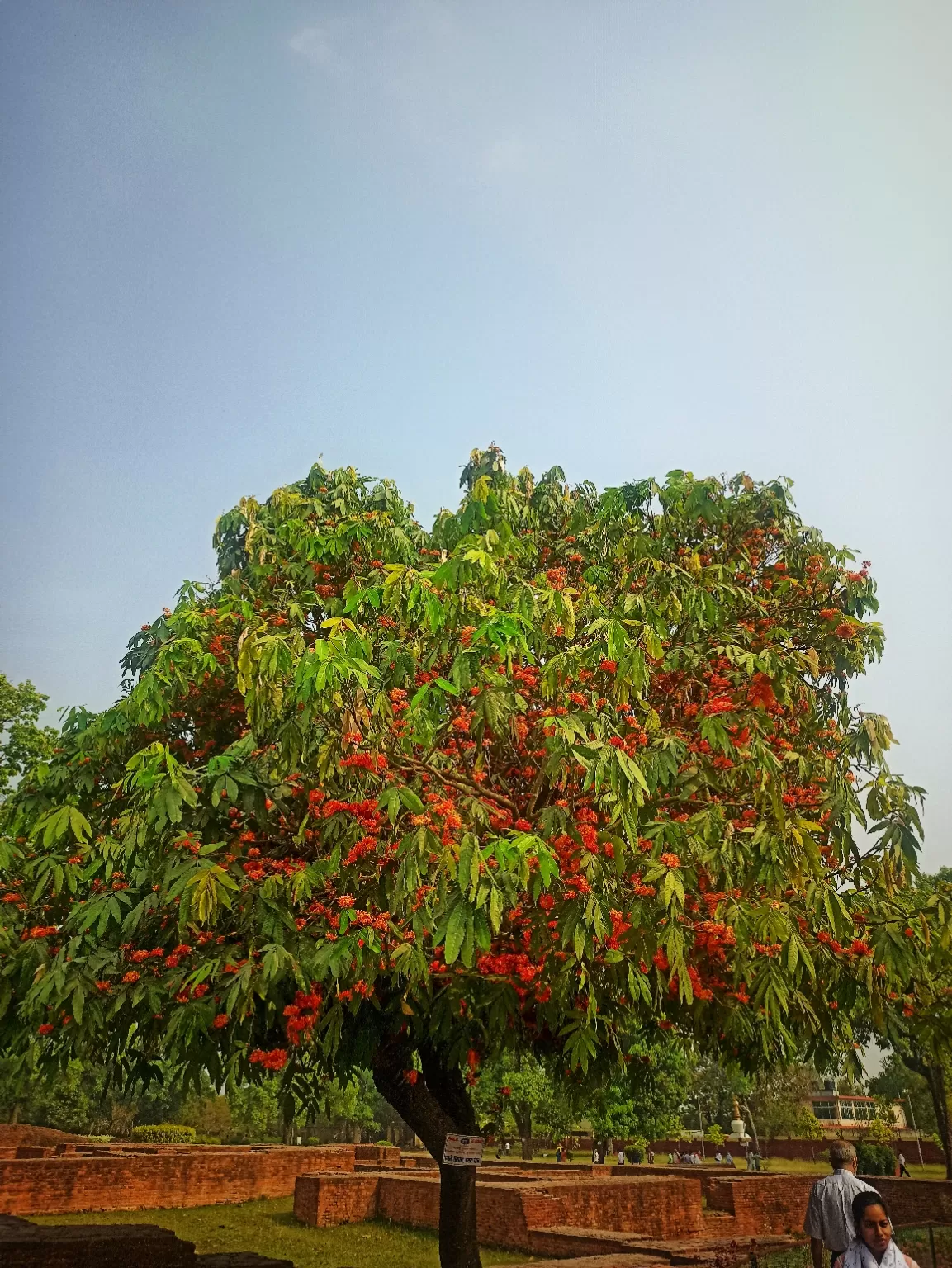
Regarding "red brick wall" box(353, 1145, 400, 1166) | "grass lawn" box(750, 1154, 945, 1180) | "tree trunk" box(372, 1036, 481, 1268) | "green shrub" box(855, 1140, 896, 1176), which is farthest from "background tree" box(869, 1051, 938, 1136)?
"tree trunk" box(372, 1036, 481, 1268)

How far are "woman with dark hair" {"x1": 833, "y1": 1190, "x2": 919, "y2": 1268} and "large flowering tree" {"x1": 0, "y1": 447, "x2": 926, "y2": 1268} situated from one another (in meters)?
1.17

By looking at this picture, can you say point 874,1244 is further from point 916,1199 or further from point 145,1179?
point 145,1179

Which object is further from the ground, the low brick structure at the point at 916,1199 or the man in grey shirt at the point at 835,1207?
the man in grey shirt at the point at 835,1207

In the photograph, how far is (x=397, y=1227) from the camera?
19594 mm

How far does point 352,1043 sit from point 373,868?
3067mm

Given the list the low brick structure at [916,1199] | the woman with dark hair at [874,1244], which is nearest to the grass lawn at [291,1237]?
the low brick structure at [916,1199]

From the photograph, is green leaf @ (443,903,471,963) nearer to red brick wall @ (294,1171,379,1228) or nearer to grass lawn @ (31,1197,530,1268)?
grass lawn @ (31,1197,530,1268)

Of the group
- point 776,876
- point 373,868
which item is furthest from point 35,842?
point 776,876

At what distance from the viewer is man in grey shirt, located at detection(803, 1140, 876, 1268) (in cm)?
630

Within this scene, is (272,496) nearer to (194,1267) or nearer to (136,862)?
(136,862)

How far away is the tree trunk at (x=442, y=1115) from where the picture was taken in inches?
405

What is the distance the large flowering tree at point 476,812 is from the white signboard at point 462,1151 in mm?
227

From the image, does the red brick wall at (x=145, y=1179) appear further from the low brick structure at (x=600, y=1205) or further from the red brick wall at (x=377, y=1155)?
the red brick wall at (x=377, y=1155)

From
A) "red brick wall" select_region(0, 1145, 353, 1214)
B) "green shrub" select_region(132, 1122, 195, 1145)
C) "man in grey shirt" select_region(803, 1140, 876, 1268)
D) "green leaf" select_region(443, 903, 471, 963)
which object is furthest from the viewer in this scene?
"green shrub" select_region(132, 1122, 195, 1145)
